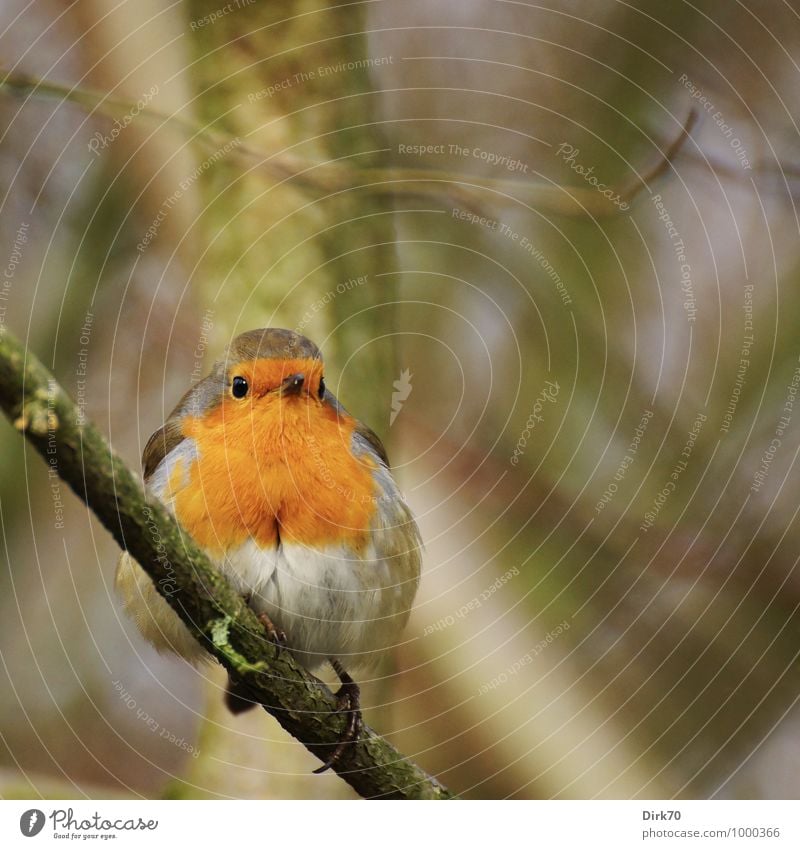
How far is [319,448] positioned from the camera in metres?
1.43

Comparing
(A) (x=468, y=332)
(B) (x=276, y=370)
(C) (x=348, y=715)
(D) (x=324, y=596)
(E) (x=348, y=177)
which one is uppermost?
(E) (x=348, y=177)

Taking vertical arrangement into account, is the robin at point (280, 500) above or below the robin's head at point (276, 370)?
below

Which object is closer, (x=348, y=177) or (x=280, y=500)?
(x=280, y=500)

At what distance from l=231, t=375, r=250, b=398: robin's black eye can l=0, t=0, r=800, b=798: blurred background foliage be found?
0.66 feet

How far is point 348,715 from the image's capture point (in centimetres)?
144

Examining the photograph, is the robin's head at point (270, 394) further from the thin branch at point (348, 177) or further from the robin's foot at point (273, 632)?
the thin branch at point (348, 177)

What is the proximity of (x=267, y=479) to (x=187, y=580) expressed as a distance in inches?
14.0

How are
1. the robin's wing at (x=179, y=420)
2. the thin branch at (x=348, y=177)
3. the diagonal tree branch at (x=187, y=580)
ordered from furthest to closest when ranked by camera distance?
the thin branch at (x=348, y=177) → the robin's wing at (x=179, y=420) → the diagonal tree branch at (x=187, y=580)

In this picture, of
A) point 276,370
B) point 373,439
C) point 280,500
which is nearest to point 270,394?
point 276,370

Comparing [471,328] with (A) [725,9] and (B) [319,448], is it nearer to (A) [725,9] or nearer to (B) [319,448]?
(B) [319,448]

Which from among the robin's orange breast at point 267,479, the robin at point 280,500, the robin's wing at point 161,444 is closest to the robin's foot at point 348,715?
the robin at point 280,500

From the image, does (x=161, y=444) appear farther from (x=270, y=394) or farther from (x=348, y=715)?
(x=348, y=715)

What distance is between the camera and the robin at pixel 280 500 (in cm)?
139

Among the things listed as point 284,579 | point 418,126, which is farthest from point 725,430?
point 284,579
